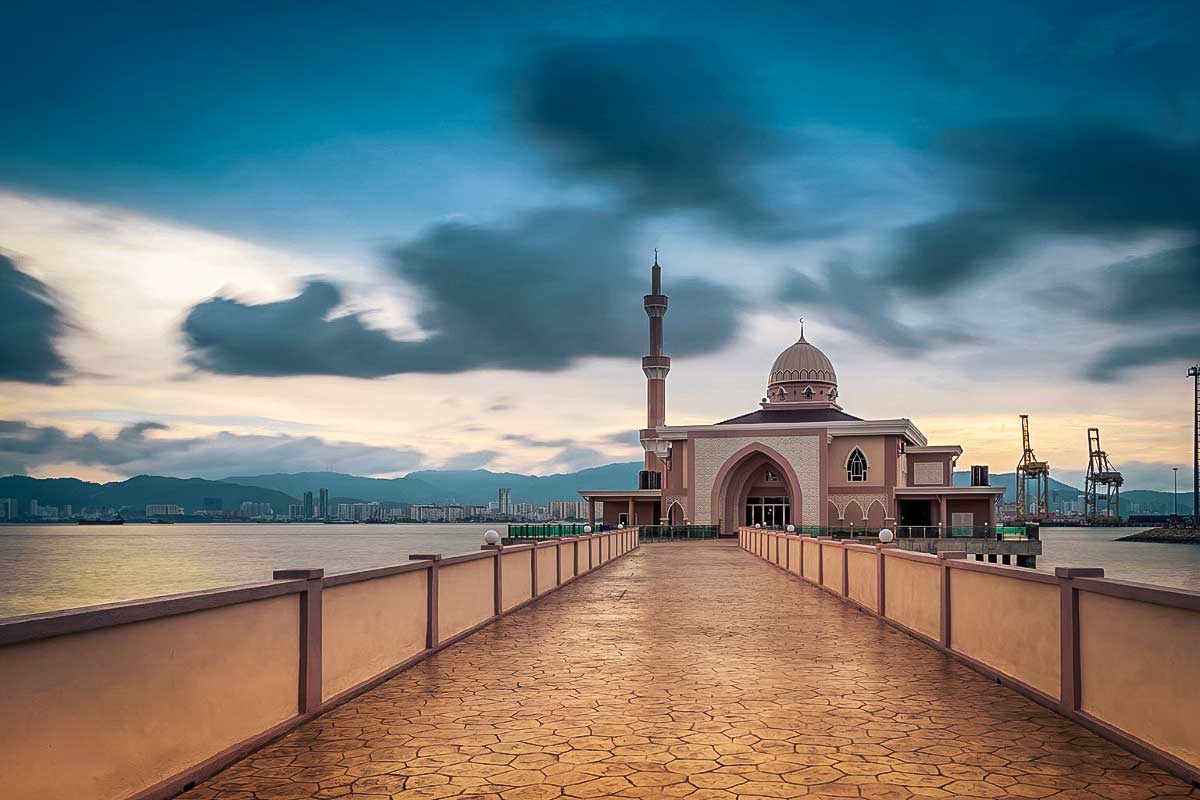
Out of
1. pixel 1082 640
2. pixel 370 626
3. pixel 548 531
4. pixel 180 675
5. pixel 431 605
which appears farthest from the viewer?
pixel 548 531

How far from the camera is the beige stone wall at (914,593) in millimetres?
Answer: 11602

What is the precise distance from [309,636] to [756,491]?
5728 centimetres

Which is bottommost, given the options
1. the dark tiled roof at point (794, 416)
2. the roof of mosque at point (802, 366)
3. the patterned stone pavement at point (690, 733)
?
the patterned stone pavement at point (690, 733)

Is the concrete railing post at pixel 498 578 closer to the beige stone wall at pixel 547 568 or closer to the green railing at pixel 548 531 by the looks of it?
the beige stone wall at pixel 547 568

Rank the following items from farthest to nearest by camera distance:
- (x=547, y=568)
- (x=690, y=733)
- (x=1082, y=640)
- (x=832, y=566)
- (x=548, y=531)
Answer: (x=548, y=531) < (x=547, y=568) < (x=832, y=566) < (x=1082, y=640) < (x=690, y=733)

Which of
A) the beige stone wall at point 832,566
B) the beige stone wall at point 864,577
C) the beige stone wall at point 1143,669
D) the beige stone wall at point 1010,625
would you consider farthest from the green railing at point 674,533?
the beige stone wall at point 1143,669

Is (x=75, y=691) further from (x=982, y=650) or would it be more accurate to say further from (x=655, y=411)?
(x=655, y=411)

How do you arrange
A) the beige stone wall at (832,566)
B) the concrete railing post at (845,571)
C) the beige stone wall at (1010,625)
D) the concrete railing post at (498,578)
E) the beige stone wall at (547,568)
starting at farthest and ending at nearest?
the beige stone wall at (547,568)
the beige stone wall at (832,566)
the concrete railing post at (845,571)
the concrete railing post at (498,578)
the beige stone wall at (1010,625)

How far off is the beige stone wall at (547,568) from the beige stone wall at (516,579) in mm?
832

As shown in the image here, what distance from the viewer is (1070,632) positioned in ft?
25.3

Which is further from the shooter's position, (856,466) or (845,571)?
(856,466)

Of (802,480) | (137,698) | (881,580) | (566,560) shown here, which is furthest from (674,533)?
(137,698)

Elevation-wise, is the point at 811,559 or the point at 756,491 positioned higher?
the point at 756,491

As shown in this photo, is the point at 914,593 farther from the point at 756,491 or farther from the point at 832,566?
the point at 756,491
